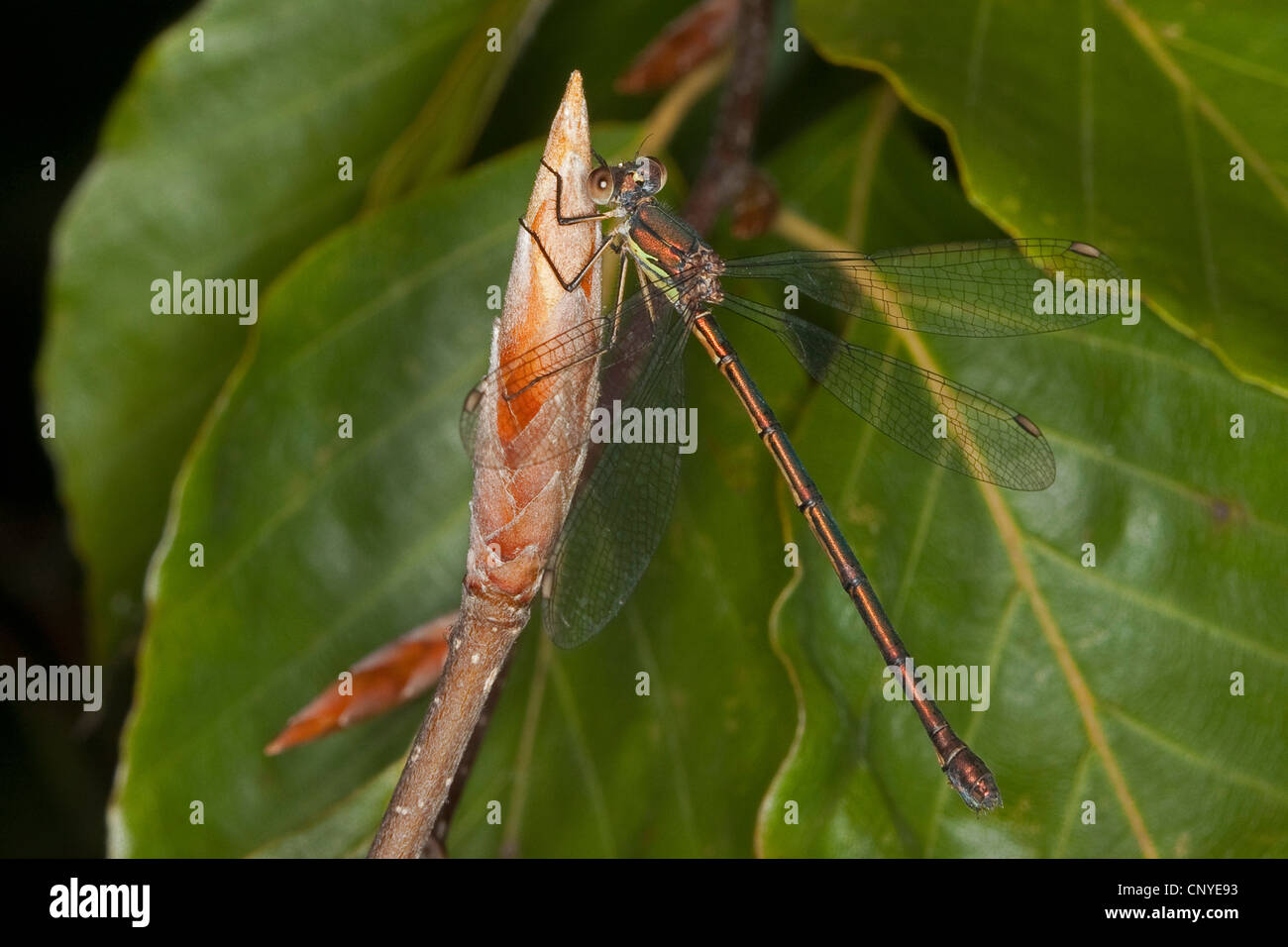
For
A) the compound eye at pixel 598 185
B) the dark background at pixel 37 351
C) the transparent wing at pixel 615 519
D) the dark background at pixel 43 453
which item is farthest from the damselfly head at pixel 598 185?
the dark background at pixel 43 453

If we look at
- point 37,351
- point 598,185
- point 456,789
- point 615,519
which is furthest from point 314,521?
point 37,351

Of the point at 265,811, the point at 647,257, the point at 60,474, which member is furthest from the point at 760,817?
the point at 60,474

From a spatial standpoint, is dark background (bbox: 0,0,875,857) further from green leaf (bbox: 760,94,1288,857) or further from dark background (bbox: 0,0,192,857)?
green leaf (bbox: 760,94,1288,857)

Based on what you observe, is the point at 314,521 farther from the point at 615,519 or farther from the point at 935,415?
the point at 935,415

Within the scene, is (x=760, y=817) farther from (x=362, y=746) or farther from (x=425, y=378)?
(x=425, y=378)

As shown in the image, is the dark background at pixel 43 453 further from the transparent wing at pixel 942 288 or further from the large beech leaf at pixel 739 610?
the transparent wing at pixel 942 288

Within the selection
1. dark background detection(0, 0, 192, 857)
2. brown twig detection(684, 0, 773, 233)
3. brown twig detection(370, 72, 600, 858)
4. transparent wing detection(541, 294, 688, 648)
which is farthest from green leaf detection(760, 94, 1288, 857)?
dark background detection(0, 0, 192, 857)
